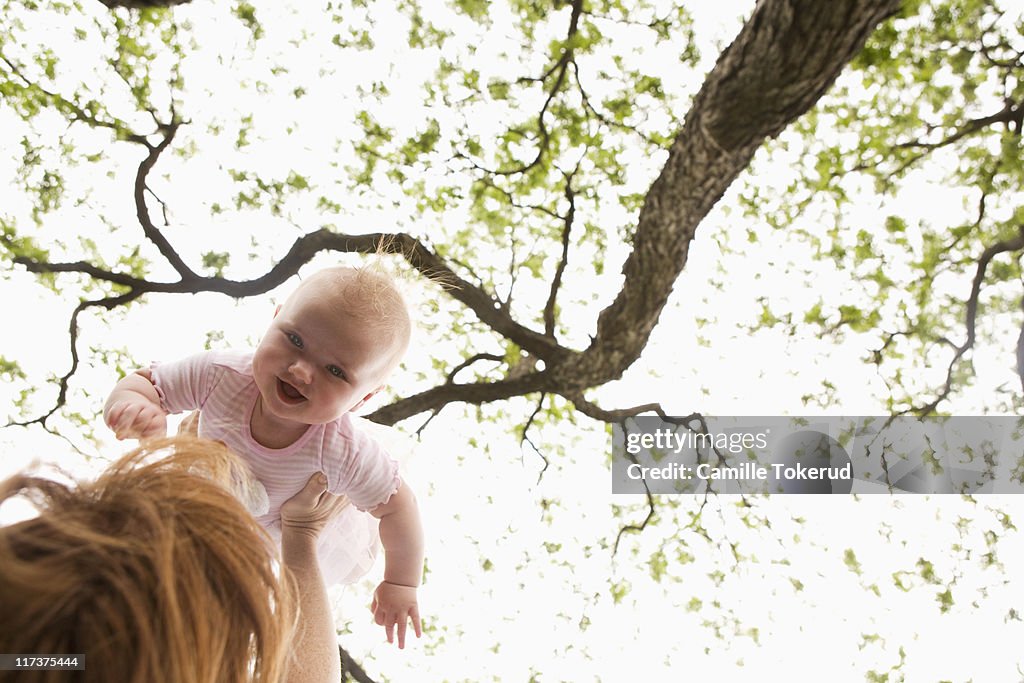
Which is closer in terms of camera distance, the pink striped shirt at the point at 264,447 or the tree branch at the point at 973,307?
the pink striped shirt at the point at 264,447

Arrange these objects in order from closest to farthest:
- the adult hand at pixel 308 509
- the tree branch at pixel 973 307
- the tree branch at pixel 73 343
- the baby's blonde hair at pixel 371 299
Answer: the baby's blonde hair at pixel 371 299 < the adult hand at pixel 308 509 < the tree branch at pixel 973 307 < the tree branch at pixel 73 343

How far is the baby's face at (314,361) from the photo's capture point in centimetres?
211

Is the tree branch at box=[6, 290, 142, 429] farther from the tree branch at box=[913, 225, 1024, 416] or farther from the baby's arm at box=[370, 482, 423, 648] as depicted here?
the tree branch at box=[913, 225, 1024, 416]

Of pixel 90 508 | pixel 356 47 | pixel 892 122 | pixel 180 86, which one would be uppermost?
pixel 356 47

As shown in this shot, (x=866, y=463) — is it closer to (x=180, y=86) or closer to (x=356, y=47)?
(x=356, y=47)

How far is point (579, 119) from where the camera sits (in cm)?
385

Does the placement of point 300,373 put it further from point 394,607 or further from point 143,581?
point 143,581

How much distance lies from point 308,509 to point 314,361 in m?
0.57

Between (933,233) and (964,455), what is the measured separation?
4.43 feet

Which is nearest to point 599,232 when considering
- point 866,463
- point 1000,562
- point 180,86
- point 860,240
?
point 860,240

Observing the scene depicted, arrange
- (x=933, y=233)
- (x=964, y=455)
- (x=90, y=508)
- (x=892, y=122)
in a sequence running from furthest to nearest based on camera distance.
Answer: (x=964, y=455) < (x=933, y=233) < (x=892, y=122) < (x=90, y=508)

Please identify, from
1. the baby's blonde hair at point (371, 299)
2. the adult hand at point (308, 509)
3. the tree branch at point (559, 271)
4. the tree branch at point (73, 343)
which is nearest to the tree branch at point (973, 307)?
the tree branch at point (559, 271)

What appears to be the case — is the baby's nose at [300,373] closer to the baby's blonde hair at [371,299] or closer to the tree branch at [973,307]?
the baby's blonde hair at [371,299]

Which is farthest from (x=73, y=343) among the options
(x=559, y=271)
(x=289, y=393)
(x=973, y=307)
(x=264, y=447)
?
(x=973, y=307)
